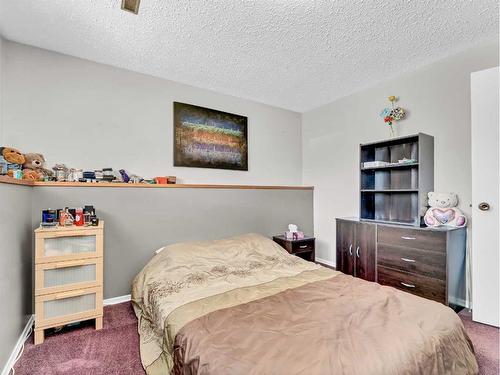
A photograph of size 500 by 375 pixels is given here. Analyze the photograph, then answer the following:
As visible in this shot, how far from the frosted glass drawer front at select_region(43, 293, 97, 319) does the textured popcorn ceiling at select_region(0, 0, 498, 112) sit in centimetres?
218

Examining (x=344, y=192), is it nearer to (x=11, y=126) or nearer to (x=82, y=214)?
(x=82, y=214)

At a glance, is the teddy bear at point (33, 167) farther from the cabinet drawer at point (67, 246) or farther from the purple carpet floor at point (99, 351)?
the purple carpet floor at point (99, 351)

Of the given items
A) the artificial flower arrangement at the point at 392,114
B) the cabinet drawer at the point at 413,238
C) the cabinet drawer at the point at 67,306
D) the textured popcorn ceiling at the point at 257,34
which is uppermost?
the textured popcorn ceiling at the point at 257,34

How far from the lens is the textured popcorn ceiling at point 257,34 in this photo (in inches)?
74.9

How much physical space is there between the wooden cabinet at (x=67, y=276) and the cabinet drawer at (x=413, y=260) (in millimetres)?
2683

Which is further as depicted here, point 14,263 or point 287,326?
point 14,263

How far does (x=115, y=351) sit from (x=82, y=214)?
1.09 metres

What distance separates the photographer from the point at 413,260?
2453mm

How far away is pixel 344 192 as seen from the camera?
3.64 metres

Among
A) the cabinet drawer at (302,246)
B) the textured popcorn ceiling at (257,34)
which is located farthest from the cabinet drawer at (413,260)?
the textured popcorn ceiling at (257,34)

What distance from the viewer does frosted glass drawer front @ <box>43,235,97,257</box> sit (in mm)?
1948

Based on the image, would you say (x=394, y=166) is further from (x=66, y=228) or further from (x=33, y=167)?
(x=33, y=167)

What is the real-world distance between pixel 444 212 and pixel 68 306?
3.38 metres

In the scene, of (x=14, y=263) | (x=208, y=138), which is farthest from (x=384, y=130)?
(x=14, y=263)
